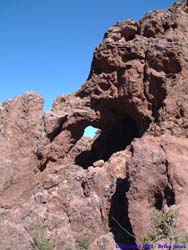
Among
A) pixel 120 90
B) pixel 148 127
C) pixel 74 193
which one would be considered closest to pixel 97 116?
pixel 120 90

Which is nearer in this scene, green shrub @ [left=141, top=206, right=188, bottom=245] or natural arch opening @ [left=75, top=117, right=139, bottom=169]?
green shrub @ [left=141, top=206, right=188, bottom=245]

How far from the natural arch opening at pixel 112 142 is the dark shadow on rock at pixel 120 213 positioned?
4.79 m

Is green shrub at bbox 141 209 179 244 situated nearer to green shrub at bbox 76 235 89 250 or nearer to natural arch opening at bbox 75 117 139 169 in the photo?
green shrub at bbox 76 235 89 250

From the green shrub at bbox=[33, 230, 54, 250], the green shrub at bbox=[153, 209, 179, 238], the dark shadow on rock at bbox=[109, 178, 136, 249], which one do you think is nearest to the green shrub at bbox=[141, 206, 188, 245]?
the green shrub at bbox=[153, 209, 179, 238]

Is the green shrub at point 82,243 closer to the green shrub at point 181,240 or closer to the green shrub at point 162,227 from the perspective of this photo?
the green shrub at point 162,227

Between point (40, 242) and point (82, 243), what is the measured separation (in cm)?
153

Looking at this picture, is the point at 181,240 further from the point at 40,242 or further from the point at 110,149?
the point at 110,149

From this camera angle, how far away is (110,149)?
20.5 metres

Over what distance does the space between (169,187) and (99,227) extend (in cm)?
345

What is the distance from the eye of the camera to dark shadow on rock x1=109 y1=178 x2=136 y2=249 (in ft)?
46.9

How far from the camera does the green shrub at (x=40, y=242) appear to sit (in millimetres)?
13834

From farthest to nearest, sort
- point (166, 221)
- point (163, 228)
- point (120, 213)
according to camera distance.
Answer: point (120, 213)
point (163, 228)
point (166, 221)

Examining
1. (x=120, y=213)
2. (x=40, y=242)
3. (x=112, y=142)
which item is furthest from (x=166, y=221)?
(x=112, y=142)

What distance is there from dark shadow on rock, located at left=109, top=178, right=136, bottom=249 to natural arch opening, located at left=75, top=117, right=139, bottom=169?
15.7 ft
